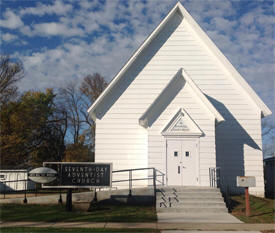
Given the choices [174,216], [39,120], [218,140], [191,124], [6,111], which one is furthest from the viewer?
[39,120]

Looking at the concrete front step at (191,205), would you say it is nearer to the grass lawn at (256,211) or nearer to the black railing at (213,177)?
the grass lawn at (256,211)

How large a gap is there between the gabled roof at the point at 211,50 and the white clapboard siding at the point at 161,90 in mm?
267

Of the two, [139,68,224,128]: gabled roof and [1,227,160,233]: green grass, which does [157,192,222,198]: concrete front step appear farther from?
[1,227,160,233]: green grass

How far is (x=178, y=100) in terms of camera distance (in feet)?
51.5

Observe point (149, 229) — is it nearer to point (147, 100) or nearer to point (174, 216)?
point (174, 216)

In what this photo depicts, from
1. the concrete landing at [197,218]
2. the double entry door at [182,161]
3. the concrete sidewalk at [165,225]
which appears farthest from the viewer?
the double entry door at [182,161]

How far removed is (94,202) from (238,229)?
641cm

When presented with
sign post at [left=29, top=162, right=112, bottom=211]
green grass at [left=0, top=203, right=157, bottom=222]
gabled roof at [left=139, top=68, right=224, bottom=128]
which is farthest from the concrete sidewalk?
gabled roof at [left=139, top=68, right=224, bottom=128]

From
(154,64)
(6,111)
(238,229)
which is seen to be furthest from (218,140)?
(6,111)

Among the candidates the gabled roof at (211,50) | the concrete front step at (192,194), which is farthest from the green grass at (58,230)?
the gabled roof at (211,50)

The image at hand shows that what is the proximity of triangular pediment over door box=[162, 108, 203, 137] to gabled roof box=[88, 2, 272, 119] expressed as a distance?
13.8ft

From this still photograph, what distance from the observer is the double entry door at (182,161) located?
15.2 meters

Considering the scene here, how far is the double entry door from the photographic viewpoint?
49.9 feet

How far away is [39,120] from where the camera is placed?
36.0 metres
